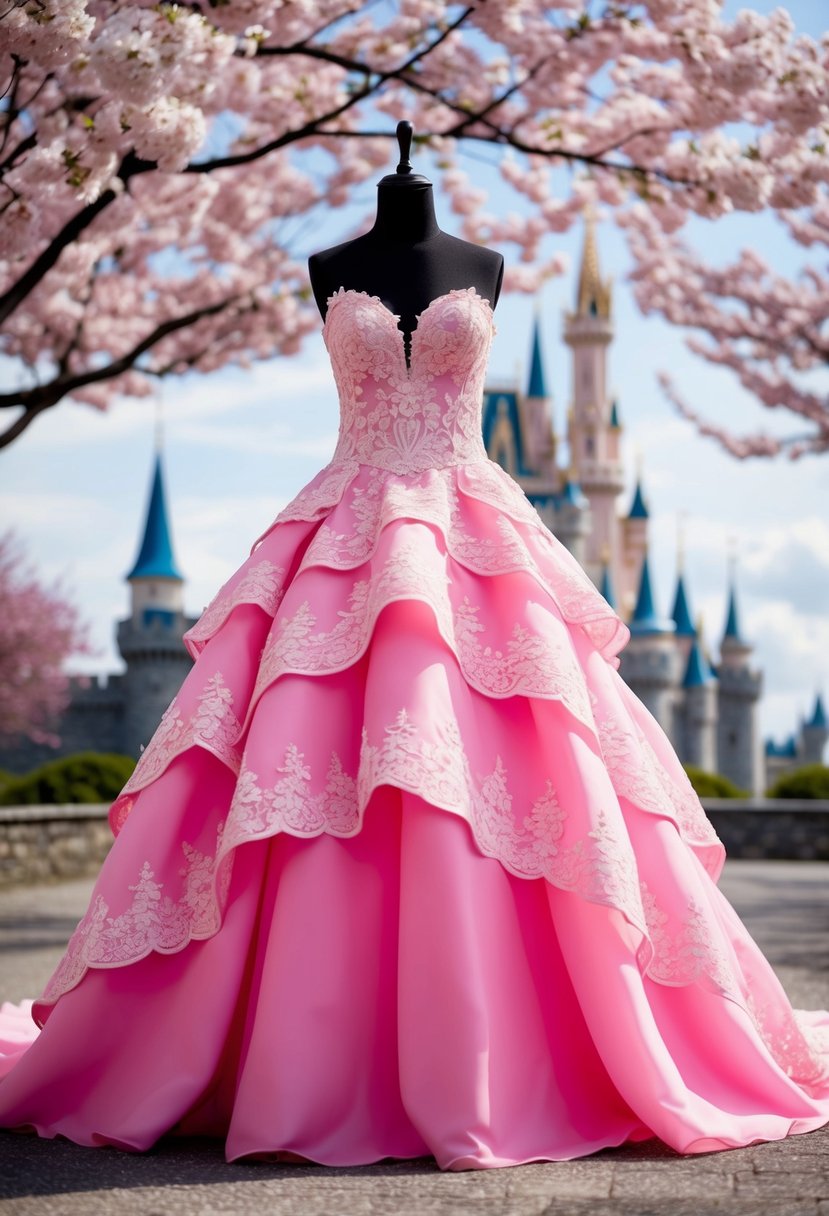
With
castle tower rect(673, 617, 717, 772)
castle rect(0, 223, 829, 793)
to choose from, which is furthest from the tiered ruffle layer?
castle tower rect(673, 617, 717, 772)

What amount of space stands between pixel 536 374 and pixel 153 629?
76.5 ft

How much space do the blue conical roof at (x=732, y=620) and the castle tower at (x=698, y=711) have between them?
3155 millimetres

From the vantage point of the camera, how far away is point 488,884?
3.03 meters

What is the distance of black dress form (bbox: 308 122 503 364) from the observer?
12.5 ft

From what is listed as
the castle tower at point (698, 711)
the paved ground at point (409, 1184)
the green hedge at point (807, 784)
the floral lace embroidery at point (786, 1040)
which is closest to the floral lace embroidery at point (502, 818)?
the paved ground at point (409, 1184)

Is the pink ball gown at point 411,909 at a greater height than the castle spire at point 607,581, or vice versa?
the castle spire at point 607,581

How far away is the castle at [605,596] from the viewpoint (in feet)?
118

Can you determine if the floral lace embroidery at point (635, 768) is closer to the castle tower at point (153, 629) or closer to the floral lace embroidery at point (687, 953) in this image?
the floral lace embroidery at point (687, 953)

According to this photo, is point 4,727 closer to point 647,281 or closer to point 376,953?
point 647,281

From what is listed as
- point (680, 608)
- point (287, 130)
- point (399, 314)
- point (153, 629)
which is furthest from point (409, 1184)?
point (680, 608)

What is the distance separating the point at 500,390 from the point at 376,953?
4770cm

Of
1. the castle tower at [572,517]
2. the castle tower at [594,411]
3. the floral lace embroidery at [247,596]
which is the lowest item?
the floral lace embroidery at [247,596]

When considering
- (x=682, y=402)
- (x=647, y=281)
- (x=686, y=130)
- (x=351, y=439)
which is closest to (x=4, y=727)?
(x=682, y=402)

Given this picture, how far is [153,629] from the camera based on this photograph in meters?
35.8
